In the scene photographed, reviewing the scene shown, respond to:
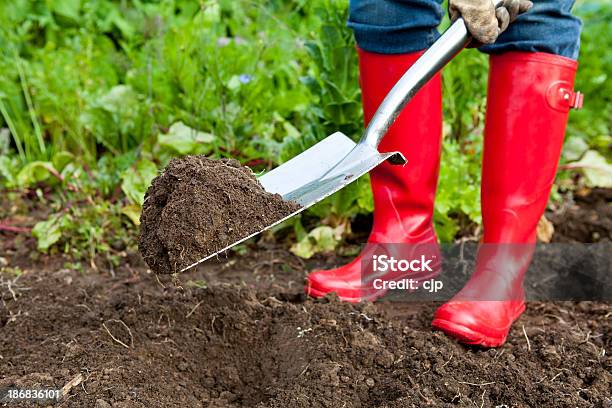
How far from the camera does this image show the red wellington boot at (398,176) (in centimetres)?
227

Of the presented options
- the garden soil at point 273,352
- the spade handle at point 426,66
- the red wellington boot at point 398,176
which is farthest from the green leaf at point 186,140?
the spade handle at point 426,66

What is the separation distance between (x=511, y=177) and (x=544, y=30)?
1.33ft

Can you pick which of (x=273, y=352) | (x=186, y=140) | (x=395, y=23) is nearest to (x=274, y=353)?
(x=273, y=352)

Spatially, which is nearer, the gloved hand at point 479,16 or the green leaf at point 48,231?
the gloved hand at point 479,16

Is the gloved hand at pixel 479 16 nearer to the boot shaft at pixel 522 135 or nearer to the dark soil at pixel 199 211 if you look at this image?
the boot shaft at pixel 522 135

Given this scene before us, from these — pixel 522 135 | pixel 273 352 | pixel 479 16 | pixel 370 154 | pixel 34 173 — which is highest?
pixel 479 16

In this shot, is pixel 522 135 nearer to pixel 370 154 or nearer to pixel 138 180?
pixel 370 154

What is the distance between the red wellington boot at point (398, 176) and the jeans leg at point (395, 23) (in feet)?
0.10

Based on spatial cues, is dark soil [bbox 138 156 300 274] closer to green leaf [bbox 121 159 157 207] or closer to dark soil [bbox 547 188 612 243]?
green leaf [bbox 121 159 157 207]

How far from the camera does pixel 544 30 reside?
84.2 inches

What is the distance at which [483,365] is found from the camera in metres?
1.99

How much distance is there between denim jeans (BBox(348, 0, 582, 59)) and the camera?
2129 mm

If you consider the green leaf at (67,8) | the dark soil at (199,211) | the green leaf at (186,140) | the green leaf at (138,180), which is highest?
the dark soil at (199,211)

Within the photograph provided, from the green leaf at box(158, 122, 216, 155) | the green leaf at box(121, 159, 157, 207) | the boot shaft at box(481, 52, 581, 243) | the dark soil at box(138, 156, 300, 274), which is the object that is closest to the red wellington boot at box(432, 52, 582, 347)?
the boot shaft at box(481, 52, 581, 243)
